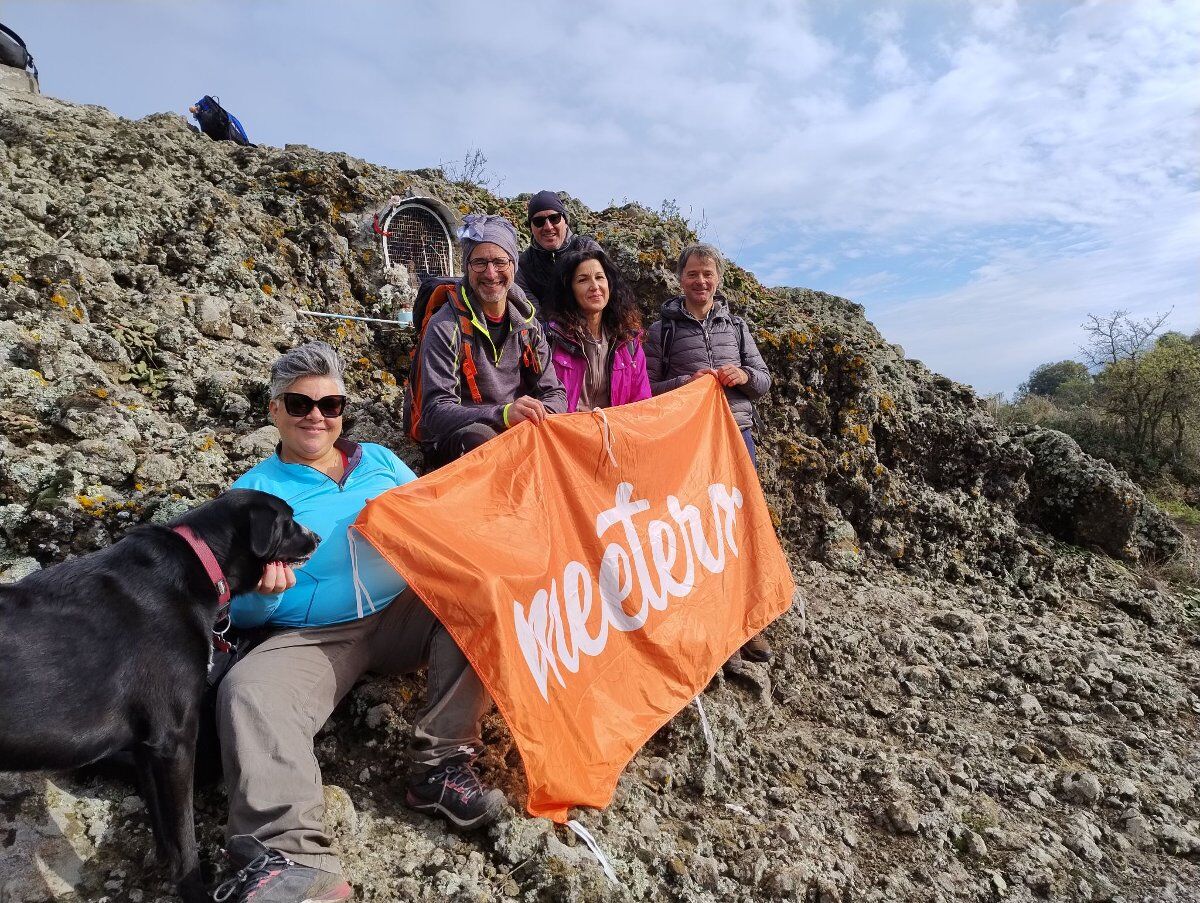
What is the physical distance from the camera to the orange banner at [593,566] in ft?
8.07

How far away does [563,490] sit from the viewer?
311cm

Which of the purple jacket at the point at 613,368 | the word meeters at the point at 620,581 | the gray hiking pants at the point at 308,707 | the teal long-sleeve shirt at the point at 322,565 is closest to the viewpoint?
the gray hiking pants at the point at 308,707

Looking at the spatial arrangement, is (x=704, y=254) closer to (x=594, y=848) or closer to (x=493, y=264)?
(x=493, y=264)

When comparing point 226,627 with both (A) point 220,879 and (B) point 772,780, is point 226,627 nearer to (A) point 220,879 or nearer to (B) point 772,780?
(A) point 220,879

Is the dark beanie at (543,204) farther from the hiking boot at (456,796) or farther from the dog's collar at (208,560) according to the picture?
the hiking boot at (456,796)

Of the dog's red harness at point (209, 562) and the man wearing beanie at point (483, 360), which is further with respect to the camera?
the man wearing beanie at point (483, 360)

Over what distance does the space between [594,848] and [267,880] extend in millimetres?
1182

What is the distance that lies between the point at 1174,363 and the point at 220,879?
20.9m

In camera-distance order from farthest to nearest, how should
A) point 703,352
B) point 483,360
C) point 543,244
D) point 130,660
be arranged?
point 543,244 → point 703,352 → point 483,360 → point 130,660

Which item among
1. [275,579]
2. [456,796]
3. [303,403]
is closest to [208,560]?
[275,579]

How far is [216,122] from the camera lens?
646 cm

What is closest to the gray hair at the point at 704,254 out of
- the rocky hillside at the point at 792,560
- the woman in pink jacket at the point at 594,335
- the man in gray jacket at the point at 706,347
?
the man in gray jacket at the point at 706,347

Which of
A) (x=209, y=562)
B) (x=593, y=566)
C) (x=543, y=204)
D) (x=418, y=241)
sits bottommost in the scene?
(x=593, y=566)

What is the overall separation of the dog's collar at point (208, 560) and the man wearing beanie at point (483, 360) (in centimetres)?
120
